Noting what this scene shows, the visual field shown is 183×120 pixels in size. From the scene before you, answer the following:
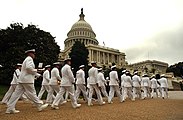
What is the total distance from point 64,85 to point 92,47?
89.9m

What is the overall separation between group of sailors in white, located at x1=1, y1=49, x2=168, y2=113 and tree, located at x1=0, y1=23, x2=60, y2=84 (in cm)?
1902

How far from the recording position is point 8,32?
123ft

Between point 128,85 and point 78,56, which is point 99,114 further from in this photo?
point 78,56

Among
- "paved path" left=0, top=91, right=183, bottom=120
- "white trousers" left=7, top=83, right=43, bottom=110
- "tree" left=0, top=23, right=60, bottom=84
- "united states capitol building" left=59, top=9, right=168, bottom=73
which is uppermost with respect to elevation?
"united states capitol building" left=59, top=9, right=168, bottom=73

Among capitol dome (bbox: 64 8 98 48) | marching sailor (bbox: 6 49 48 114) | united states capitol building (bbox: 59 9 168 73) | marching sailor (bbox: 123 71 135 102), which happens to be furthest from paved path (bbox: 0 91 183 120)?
capitol dome (bbox: 64 8 98 48)

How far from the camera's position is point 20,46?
35969mm

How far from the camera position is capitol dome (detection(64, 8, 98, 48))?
10962 cm

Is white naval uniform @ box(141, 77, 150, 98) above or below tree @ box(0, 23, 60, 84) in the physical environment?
below

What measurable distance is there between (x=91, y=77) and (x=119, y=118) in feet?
18.4

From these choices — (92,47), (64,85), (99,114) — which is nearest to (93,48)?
(92,47)

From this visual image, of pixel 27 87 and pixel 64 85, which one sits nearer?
pixel 27 87

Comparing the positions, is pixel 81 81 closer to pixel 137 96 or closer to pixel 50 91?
pixel 50 91

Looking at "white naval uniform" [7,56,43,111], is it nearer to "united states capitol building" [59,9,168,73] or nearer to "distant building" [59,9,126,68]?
"united states capitol building" [59,9,168,73]

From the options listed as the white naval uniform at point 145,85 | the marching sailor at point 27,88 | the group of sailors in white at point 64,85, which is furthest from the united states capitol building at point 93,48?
the marching sailor at point 27,88
